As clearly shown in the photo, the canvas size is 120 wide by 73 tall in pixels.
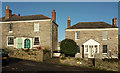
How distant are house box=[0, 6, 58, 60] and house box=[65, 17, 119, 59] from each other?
4496 millimetres

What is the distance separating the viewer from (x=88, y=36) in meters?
26.5

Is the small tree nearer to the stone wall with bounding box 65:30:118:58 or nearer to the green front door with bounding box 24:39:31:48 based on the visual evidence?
the stone wall with bounding box 65:30:118:58

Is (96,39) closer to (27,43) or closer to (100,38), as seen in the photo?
(100,38)

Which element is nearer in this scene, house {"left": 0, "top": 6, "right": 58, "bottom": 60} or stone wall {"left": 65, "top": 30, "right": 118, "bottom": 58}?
house {"left": 0, "top": 6, "right": 58, "bottom": 60}

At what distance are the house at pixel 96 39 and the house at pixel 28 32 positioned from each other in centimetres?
450

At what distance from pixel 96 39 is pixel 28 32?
14.5 meters

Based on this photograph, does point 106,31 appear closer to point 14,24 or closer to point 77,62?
point 77,62

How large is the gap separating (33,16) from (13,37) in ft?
20.8

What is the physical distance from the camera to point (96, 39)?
86.1ft

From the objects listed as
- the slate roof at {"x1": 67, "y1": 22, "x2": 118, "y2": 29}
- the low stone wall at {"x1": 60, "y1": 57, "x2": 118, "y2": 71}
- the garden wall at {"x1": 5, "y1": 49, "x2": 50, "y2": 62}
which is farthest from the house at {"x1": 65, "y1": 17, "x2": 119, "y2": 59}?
the garden wall at {"x1": 5, "y1": 49, "x2": 50, "y2": 62}

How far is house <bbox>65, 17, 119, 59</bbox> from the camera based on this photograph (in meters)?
25.6

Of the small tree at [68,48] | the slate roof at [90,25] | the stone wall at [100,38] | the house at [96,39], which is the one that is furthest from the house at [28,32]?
the slate roof at [90,25]

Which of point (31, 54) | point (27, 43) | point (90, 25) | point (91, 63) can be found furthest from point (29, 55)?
point (90, 25)

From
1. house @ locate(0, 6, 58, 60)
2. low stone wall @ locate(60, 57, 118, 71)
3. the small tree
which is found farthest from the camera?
house @ locate(0, 6, 58, 60)
